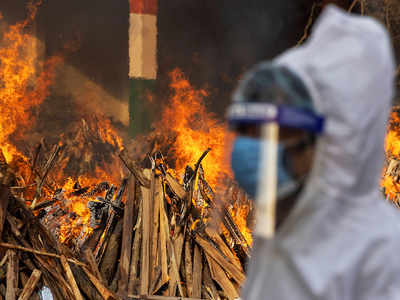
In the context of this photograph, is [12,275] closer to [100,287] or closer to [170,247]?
[100,287]

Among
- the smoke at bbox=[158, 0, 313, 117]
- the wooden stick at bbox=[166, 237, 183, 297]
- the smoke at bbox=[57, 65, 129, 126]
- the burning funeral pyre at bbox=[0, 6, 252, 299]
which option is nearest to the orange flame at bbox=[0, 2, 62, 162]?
the smoke at bbox=[57, 65, 129, 126]

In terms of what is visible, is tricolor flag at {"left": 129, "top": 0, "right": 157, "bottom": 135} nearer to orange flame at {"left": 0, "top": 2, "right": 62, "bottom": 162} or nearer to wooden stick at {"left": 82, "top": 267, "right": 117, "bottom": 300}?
orange flame at {"left": 0, "top": 2, "right": 62, "bottom": 162}

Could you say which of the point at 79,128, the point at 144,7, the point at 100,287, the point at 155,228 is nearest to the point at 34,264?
the point at 100,287

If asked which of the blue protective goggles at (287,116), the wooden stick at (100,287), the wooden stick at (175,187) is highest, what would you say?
the blue protective goggles at (287,116)

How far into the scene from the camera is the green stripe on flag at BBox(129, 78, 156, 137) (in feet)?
19.8

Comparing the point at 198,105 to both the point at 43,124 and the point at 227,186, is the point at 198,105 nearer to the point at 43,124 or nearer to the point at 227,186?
the point at 227,186

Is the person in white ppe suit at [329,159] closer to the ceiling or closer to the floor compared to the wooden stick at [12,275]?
closer to the ceiling

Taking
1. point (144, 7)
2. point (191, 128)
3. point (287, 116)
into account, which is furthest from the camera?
point (191, 128)

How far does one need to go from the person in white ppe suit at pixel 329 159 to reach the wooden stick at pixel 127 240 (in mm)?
2547

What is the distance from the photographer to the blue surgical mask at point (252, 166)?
100cm

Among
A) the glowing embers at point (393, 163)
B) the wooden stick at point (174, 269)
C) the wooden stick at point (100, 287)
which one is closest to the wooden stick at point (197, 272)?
the wooden stick at point (174, 269)

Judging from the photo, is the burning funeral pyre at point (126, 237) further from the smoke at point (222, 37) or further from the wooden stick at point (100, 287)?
the smoke at point (222, 37)

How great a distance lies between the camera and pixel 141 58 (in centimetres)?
602

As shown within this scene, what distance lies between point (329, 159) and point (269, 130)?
151mm
